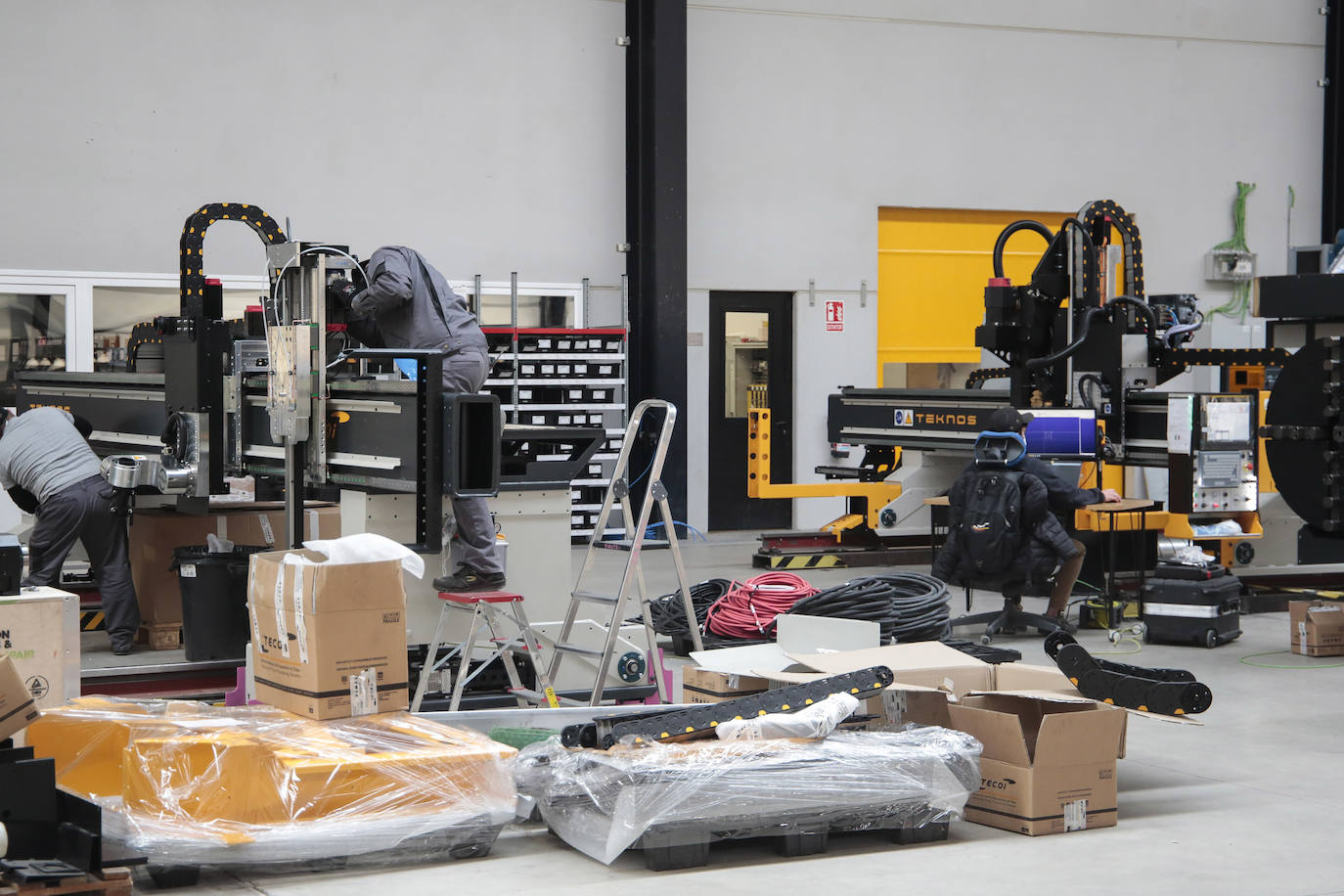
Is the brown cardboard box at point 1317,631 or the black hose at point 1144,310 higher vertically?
the black hose at point 1144,310

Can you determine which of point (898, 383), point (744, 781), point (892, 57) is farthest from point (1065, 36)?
point (744, 781)

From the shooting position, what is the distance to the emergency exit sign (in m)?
13.3

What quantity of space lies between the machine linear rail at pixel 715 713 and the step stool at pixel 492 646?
0.98 meters

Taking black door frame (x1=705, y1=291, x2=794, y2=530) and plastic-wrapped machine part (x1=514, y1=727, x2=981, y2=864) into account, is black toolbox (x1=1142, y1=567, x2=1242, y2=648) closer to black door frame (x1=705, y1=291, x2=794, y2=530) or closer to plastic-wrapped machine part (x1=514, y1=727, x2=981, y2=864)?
plastic-wrapped machine part (x1=514, y1=727, x2=981, y2=864)

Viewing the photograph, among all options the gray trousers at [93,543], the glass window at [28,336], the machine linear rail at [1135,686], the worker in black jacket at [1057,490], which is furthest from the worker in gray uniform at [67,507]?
the machine linear rail at [1135,686]

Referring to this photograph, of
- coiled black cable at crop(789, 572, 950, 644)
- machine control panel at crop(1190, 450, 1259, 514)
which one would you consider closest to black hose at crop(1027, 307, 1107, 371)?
machine control panel at crop(1190, 450, 1259, 514)

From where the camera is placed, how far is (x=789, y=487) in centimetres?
1110

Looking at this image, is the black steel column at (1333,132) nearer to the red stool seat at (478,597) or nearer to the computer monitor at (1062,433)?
the computer monitor at (1062,433)

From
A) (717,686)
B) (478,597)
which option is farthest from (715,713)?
(478,597)

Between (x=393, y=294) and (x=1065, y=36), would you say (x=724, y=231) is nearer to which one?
(x=1065, y=36)

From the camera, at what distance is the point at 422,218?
12102mm

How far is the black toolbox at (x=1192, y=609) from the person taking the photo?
301 inches

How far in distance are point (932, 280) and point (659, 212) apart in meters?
2.82

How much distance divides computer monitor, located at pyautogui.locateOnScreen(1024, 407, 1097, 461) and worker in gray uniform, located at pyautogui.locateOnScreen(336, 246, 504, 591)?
13.1 ft
